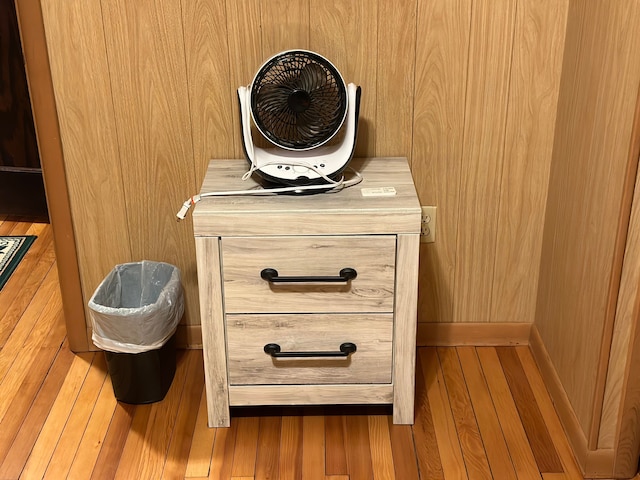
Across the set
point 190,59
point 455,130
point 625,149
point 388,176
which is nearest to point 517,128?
point 455,130

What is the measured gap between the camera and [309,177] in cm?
204

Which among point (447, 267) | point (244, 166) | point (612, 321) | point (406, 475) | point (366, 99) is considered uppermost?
point (366, 99)

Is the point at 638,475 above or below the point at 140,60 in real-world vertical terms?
below

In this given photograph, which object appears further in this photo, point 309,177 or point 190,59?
point 190,59

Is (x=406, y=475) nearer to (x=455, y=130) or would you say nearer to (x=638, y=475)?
(x=638, y=475)

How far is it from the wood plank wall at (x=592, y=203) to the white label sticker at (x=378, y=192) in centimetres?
47

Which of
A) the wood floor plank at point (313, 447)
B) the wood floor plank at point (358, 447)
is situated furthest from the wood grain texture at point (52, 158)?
the wood floor plank at point (358, 447)

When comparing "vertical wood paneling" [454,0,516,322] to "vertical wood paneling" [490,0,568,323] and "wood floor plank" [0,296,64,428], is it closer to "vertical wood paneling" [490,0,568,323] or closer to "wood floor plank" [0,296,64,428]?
"vertical wood paneling" [490,0,568,323]

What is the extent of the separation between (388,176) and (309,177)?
0.23 metres

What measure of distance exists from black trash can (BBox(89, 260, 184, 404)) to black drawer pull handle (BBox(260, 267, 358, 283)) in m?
0.37

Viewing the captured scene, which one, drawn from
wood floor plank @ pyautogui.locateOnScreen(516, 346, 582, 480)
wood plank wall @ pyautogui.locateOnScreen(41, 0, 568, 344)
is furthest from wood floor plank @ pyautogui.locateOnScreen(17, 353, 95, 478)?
wood floor plank @ pyautogui.locateOnScreen(516, 346, 582, 480)

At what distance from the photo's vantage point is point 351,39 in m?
2.15

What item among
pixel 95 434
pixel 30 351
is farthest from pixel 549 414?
Answer: pixel 30 351

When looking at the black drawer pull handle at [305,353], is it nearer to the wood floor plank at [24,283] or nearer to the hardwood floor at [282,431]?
the hardwood floor at [282,431]
